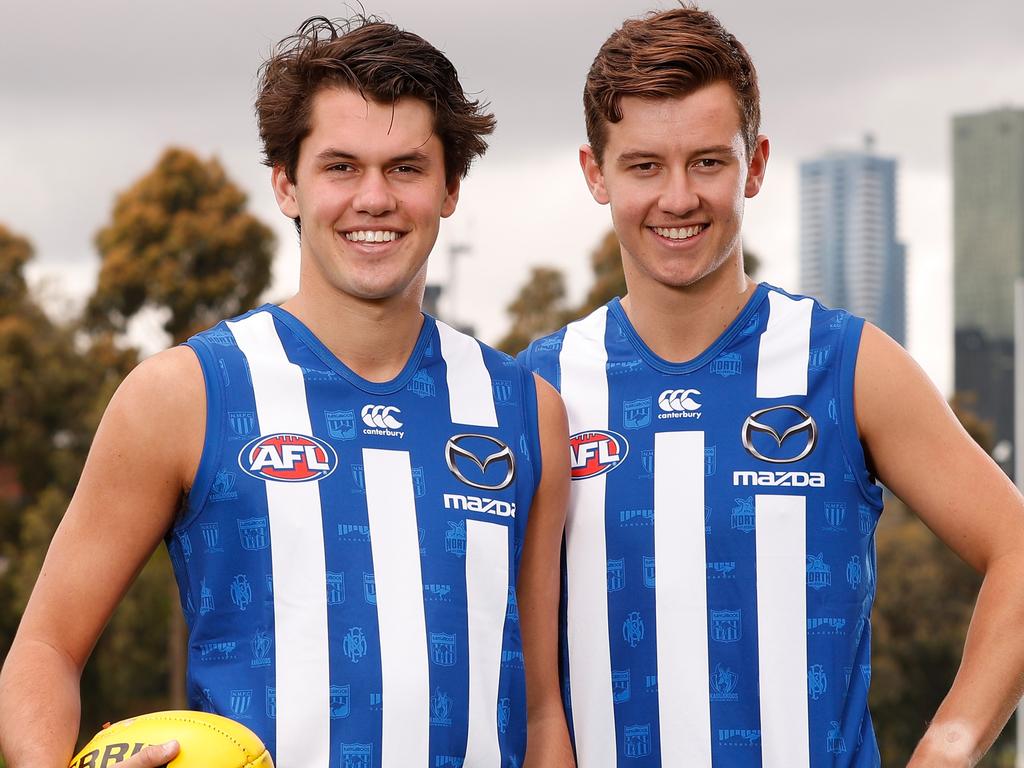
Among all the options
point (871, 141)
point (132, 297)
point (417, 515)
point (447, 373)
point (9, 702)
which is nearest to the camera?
point (9, 702)

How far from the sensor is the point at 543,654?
3.16 metres

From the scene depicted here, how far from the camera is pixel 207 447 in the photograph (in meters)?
2.86

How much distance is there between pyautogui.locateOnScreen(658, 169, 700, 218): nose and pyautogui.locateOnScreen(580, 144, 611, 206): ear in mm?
216

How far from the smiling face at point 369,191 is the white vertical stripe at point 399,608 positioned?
1.25 ft

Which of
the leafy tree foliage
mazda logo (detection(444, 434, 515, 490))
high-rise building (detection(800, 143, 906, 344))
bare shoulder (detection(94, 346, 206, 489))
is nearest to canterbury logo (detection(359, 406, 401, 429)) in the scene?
mazda logo (detection(444, 434, 515, 490))

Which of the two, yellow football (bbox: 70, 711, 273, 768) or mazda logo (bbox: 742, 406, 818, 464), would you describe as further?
mazda logo (bbox: 742, 406, 818, 464)

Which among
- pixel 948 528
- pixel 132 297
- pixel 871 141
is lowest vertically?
pixel 948 528

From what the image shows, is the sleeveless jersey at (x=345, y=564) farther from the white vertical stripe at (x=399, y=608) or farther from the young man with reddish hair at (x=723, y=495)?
the young man with reddish hair at (x=723, y=495)

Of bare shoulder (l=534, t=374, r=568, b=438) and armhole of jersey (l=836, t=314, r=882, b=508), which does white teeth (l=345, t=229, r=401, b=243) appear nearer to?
bare shoulder (l=534, t=374, r=568, b=438)

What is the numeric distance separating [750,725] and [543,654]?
502 mm

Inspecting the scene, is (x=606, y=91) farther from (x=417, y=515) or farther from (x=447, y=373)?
(x=417, y=515)

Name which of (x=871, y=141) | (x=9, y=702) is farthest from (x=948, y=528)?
(x=871, y=141)

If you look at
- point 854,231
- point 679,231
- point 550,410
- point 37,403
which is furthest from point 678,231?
point 854,231

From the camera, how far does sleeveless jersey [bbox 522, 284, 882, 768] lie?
325 centimetres
